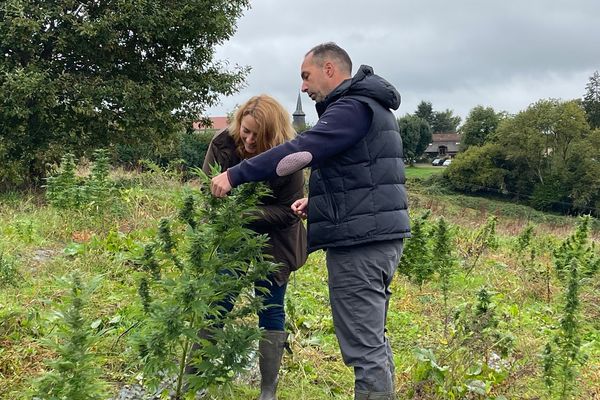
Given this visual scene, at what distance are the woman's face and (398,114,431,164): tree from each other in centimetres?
6199

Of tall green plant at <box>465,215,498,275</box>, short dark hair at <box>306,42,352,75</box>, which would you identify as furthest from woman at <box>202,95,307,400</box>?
tall green plant at <box>465,215,498,275</box>

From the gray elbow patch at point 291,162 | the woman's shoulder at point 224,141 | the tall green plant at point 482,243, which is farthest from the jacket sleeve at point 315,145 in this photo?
the tall green plant at point 482,243

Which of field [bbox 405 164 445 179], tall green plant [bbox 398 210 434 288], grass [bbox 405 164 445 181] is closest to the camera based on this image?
tall green plant [bbox 398 210 434 288]

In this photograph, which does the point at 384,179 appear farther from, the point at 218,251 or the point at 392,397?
the point at 392,397

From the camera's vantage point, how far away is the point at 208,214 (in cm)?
246

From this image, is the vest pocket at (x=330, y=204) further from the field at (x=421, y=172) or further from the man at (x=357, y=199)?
the field at (x=421, y=172)

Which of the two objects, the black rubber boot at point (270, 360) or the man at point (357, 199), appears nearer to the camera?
the man at point (357, 199)

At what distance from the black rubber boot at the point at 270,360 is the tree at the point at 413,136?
203 feet

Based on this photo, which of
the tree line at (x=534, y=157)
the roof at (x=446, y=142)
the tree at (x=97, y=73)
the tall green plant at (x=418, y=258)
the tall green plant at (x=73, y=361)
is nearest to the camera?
the tall green plant at (x=73, y=361)

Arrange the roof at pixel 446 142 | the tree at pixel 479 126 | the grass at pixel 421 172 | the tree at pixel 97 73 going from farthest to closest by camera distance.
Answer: the roof at pixel 446 142 < the tree at pixel 479 126 < the grass at pixel 421 172 < the tree at pixel 97 73

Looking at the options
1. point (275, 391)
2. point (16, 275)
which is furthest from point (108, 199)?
point (275, 391)

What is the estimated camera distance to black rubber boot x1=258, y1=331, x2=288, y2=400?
3182 millimetres

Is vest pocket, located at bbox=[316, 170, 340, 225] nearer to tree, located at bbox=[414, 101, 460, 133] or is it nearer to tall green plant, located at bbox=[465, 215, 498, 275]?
tall green plant, located at bbox=[465, 215, 498, 275]

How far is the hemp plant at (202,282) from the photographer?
7.50 feet
